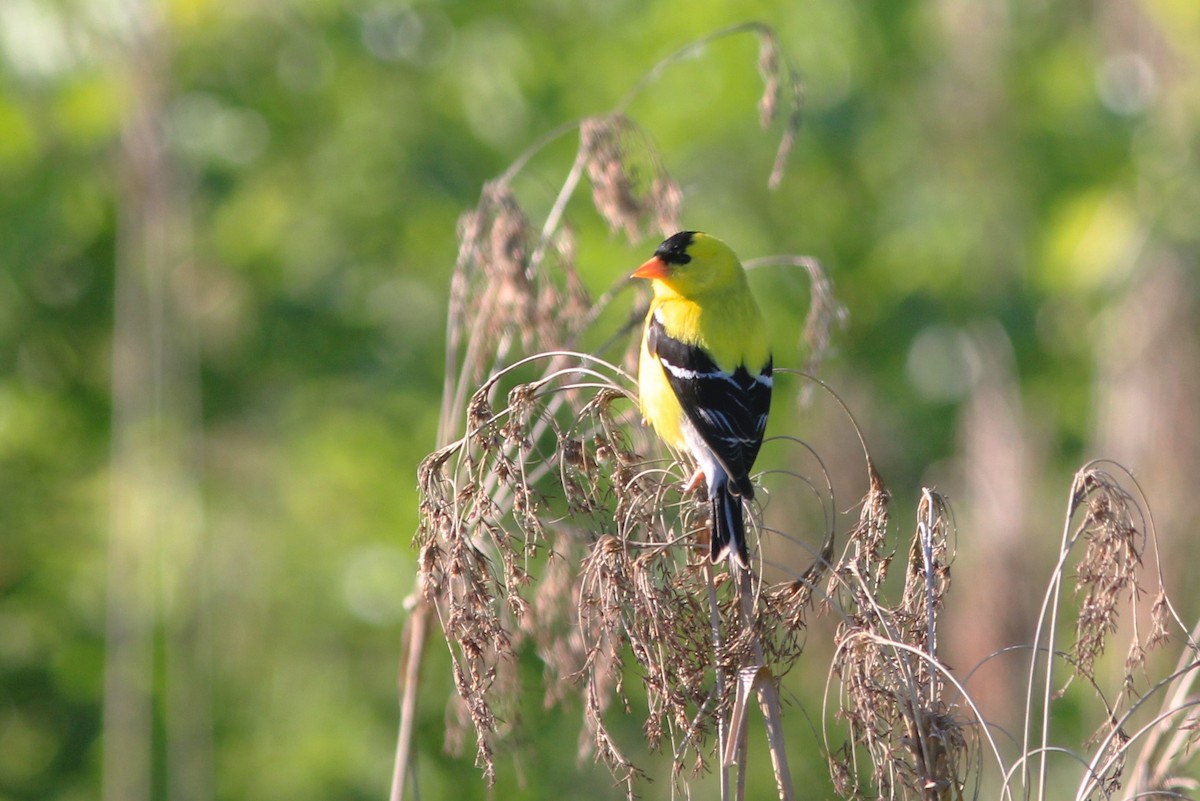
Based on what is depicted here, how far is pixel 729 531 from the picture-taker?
2209 mm

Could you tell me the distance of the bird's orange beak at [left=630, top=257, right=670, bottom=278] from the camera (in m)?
3.49

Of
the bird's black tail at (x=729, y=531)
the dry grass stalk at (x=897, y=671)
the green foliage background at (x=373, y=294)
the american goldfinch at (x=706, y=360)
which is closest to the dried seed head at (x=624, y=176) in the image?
the american goldfinch at (x=706, y=360)

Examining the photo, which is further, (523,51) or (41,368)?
(523,51)

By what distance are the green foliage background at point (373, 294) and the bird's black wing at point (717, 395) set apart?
316 cm

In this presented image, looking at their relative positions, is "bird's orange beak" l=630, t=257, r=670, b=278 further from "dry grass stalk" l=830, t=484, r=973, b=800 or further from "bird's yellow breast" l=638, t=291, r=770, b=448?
"dry grass stalk" l=830, t=484, r=973, b=800

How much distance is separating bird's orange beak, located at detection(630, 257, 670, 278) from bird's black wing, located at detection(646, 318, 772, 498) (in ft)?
0.42

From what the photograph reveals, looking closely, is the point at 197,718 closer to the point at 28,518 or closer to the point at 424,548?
the point at 28,518

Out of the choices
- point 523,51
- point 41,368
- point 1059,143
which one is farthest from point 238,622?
point 1059,143

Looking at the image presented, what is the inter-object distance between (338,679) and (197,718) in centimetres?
106

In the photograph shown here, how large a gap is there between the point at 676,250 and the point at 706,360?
35 centimetres

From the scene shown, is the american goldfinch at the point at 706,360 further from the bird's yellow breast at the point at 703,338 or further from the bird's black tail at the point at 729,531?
the bird's black tail at the point at 729,531

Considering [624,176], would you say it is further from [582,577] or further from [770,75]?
[582,577]

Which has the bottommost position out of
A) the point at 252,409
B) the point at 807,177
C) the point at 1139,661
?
the point at 1139,661

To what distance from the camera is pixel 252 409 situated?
7836mm
